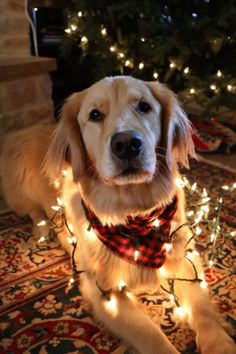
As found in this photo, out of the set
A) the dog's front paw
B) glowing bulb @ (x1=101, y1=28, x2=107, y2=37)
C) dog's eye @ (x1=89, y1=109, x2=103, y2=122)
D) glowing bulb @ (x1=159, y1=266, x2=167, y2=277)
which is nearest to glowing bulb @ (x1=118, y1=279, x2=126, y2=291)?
glowing bulb @ (x1=159, y1=266, x2=167, y2=277)

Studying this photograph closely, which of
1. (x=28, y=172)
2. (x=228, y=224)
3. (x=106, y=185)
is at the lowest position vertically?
(x=228, y=224)

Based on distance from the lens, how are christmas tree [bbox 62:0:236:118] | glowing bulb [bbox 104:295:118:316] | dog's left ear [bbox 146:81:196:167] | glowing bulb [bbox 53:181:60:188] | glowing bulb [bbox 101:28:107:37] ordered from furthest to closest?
1. glowing bulb [bbox 101:28:107:37]
2. christmas tree [bbox 62:0:236:118]
3. glowing bulb [bbox 53:181:60:188]
4. dog's left ear [bbox 146:81:196:167]
5. glowing bulb [bbox 104:295:118:316]

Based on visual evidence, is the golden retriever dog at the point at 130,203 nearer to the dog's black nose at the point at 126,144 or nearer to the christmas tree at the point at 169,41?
the dog's black nose at the point at 126,144

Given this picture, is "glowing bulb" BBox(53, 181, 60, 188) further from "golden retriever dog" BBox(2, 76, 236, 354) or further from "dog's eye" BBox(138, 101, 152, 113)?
"dog's eye" BBox(138, 101, 152, 113)

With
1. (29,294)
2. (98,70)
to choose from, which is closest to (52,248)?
(29,294)

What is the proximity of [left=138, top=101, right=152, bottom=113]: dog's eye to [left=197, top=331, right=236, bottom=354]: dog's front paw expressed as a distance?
2.81ft

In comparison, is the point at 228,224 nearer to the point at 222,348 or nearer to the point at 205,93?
the point at 222,348

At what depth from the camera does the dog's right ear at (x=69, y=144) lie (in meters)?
1.53

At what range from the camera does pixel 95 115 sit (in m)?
1.47

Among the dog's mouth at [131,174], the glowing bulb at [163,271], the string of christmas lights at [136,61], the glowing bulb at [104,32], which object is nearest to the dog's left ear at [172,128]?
the dog's mouth at [131,174]

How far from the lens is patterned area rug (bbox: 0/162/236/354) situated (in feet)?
4.74

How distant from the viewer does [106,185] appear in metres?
1.48

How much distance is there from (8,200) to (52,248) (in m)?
0.58

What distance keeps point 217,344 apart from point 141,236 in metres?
0.48
